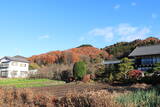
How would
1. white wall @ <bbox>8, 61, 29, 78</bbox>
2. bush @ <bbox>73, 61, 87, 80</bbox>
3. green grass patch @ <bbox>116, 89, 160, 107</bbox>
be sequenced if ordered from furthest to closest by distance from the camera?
1. white wall @ <bbox>8, 61, 29, 78</bbox>
2. bush @ <bbox>73, 61, 87, 80</bbox>
3. green grass patch @ <bbox>116, 89, 160, 107</bbox>

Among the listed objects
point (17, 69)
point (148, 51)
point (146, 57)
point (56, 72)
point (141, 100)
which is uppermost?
point (148, 51)

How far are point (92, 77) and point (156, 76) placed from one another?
10214 millimetres

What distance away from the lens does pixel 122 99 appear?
5.37 metres

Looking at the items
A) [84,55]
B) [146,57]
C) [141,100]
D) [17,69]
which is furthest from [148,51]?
[17,69]

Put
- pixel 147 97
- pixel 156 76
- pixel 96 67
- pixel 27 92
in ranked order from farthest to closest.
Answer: pixel 96 67 < pixel 156 76 < pixel 27 92 < pixel 147 97

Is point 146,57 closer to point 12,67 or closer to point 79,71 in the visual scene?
point 79,71

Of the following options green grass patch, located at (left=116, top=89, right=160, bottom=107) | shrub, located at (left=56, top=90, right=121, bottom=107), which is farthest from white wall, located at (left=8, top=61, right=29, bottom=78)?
green grass patch, located at (left=116, top=89, right=160, bottom=107)

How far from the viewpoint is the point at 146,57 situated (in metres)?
33.3

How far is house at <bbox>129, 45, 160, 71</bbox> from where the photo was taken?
105 feet

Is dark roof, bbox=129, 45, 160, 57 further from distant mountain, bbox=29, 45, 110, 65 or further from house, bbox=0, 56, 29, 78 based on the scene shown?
house, bbox=0, 56, 29, 78

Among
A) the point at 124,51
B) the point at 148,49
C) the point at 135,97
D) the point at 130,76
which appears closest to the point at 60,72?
the point at 130,76

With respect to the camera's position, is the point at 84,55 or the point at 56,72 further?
the point at 84,55

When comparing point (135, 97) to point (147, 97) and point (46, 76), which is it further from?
point (46, 76)

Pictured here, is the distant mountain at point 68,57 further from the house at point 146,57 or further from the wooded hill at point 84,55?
the house at point 146,57
